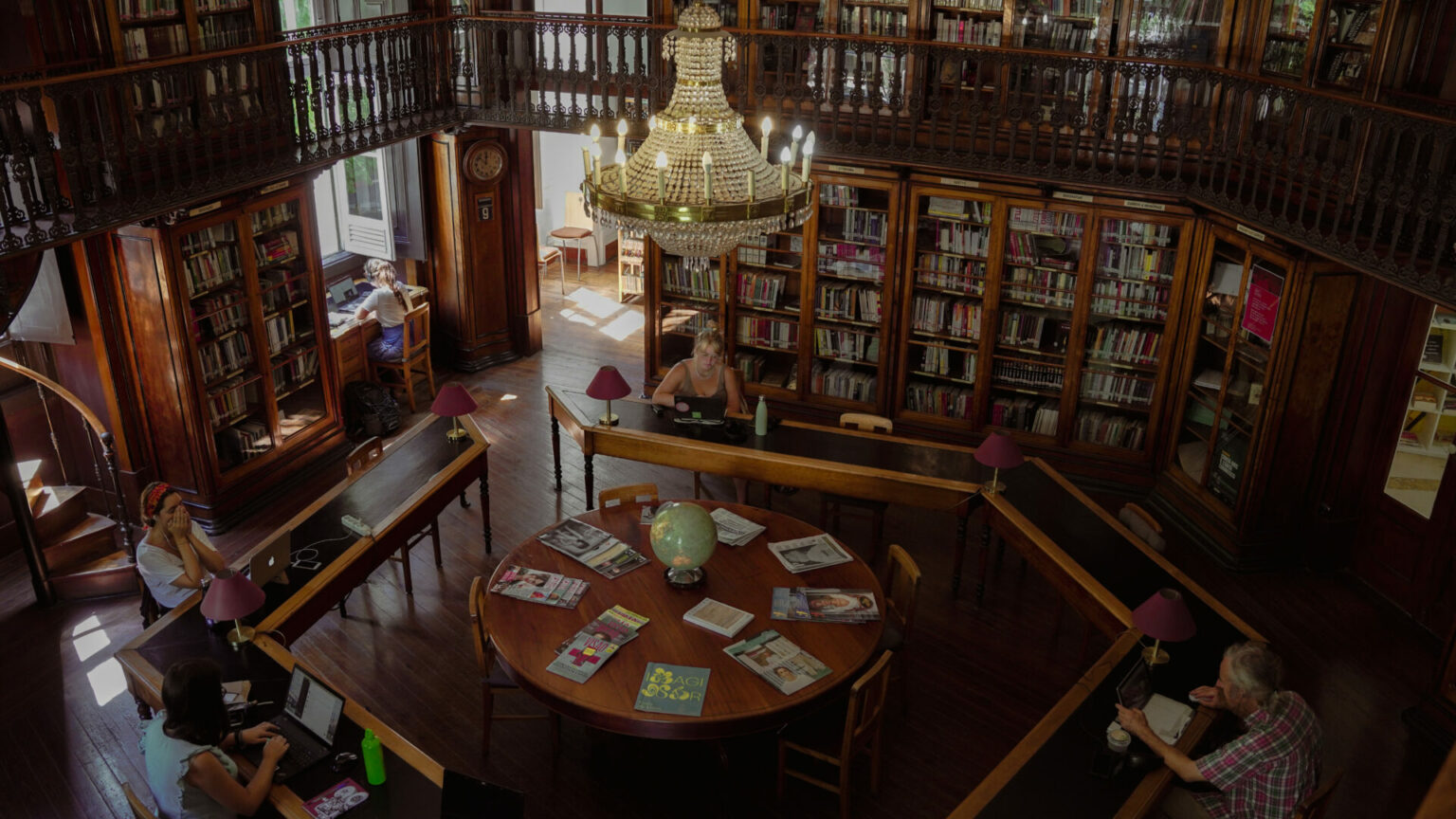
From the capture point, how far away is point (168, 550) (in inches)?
242

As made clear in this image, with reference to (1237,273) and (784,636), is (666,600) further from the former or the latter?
(1237,273)

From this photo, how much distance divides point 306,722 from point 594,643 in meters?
1.40

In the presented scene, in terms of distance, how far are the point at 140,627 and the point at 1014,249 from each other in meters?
6.87

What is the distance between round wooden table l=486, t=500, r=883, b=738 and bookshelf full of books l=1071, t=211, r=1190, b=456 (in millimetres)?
3540

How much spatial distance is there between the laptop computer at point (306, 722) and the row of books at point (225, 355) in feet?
12.8

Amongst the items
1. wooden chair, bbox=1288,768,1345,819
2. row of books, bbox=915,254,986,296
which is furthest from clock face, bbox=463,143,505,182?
wooden chair, bbox=1288,768,1345,819

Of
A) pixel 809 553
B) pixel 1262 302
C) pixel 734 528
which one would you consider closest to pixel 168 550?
pixel 734 528

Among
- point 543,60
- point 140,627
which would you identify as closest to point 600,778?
point 140,627

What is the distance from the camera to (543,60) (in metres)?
9.48

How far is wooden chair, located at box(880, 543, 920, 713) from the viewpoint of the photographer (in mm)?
6133

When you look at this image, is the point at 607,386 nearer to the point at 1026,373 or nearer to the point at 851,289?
the point at 851,289

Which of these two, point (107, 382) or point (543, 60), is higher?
point (543, 60)

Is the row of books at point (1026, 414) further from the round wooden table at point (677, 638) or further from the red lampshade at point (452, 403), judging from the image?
the red lampshade at point (452, 403)

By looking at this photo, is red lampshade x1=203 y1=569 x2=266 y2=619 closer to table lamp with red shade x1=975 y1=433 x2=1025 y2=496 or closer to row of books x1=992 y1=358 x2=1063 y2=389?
table lamp with red shade x1=975 y1=433 x2=1025 y2=496
